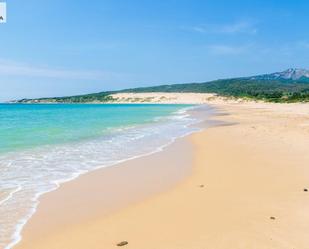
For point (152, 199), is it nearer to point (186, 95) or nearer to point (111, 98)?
point (186, 95)

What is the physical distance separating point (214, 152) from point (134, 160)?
3752 millimetres

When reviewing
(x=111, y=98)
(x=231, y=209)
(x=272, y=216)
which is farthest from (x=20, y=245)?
(x=111, y=98)

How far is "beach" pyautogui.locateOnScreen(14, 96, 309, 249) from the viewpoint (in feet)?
18.4

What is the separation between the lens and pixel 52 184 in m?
9.70

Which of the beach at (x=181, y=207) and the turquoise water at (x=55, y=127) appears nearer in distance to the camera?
the beach at (x=181, y=207)

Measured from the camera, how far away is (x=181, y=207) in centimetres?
736

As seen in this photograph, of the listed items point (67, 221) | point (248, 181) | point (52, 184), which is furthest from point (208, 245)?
point (52, 184)

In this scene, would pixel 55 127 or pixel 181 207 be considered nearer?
pixel 181 207

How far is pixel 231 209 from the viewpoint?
7.07 metres

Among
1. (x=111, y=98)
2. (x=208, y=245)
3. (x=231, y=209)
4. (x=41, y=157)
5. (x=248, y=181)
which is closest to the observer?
(x=208, y=245)

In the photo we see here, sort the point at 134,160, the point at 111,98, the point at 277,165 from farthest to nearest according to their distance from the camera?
the point at 111,98, the point at 134,160, the point at 277,165

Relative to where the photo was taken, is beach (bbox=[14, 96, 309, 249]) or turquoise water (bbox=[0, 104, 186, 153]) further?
turquoise water (bbox=[0, 104, 186, 153])

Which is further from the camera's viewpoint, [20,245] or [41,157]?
[41,157]

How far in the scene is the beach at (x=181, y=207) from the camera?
5.62 meters
